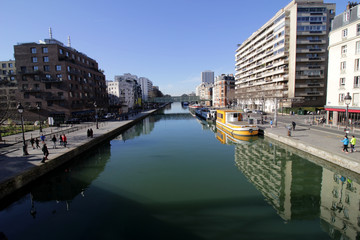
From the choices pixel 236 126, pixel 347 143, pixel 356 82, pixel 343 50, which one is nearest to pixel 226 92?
pixel 343 50

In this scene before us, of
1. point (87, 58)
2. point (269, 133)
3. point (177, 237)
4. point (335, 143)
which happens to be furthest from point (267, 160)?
point (87, 58)

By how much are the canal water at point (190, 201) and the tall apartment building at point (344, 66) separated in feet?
54.2

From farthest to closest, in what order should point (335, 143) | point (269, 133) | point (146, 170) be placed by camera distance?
point (269, 133), point (335, 143), point (146, 170)

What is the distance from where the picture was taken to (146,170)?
749 inches

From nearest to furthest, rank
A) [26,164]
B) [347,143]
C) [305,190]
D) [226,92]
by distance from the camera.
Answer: [305,190]
[26,164]
[347,143]
[226,92]

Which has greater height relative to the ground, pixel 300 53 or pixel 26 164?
pixel 300 53

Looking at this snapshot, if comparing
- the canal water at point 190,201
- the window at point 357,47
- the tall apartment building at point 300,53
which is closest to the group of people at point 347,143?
the canal water at point 190,201

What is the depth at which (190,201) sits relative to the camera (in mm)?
12688

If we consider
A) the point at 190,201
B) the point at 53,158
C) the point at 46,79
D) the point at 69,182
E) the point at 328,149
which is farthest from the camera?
the point at 46,79

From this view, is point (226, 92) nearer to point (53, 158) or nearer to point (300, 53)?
point (300, 53)

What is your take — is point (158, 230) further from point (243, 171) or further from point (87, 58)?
point (87, 58)

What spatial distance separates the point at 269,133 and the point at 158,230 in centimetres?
2644

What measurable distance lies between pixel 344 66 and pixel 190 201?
33.8 meters

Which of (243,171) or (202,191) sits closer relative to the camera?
(202,191)
